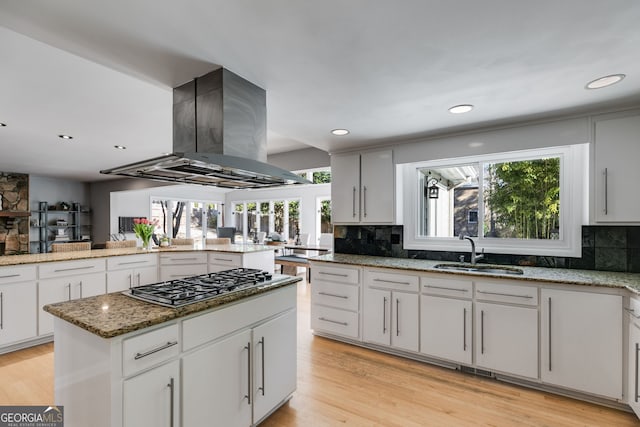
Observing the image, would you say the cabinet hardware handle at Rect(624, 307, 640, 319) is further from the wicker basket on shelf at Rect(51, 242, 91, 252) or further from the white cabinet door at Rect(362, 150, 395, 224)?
the wicker basket on shelf at Rect(51, 242, 91, 252)

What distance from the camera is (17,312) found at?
9.67 feet

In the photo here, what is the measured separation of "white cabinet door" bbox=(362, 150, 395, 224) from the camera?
3.44 m

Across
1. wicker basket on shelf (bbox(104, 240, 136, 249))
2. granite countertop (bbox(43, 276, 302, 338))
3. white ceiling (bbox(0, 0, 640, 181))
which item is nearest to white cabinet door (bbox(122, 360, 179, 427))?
granite countertop (bbox(43, 276, 302, 338))

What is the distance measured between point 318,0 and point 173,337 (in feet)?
5.30

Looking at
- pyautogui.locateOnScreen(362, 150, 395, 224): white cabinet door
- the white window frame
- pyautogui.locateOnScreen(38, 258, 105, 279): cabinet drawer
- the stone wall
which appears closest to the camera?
the white window frame

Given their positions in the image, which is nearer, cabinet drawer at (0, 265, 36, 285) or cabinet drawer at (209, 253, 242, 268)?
cabinet drawer at (0, 265, 36, 285)

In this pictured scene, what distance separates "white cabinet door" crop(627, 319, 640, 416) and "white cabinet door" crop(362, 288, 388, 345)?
5.49 feet

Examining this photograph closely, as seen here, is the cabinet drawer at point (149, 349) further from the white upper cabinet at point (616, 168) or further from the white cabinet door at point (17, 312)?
the white upper cabinet at point (616, 168)

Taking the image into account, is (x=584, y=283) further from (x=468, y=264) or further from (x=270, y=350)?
(x=270, y=350)

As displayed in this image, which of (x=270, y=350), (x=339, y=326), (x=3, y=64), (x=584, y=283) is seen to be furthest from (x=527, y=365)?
(x=3, y=64)

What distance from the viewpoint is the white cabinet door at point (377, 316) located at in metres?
2.95

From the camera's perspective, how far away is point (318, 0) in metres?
1.23

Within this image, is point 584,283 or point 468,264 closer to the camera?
point 584,283

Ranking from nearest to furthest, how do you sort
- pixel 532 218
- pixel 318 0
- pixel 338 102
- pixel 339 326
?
pixel 318 0, pixel 338 102, pixel 532 218, pixel 339 326
